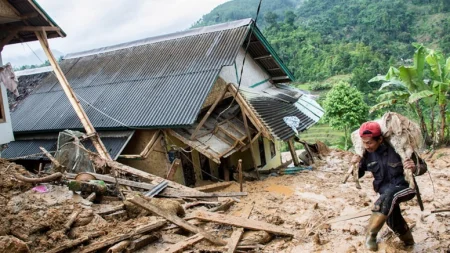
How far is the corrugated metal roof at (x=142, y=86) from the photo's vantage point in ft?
34.0

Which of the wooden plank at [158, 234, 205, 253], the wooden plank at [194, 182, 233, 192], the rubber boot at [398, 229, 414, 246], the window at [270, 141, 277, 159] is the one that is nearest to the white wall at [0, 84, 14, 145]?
the wooden plank at [194, 182, 233, 192]

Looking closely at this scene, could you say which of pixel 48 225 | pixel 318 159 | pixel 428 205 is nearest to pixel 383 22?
pixel 318 159

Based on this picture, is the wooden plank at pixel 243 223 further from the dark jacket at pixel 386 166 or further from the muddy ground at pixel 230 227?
the dark jacket at pixel 386 166

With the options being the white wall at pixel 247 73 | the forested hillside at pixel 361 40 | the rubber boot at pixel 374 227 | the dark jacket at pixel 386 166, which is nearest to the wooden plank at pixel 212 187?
the white wall at pixel 247 73

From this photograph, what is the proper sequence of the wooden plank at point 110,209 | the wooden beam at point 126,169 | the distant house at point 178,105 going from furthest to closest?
1. the distant house at point 178,105
2. the wooden beam at point 126,169
3. the wooden plank at point 110,209

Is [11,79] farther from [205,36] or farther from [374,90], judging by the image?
[374,90]

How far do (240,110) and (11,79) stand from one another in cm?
667

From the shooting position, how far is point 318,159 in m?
13.7

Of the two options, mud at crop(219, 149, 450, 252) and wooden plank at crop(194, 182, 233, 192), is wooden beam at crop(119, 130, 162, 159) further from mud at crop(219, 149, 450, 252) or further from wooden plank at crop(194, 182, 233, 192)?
mud at crop(219, 149, 450, 252)

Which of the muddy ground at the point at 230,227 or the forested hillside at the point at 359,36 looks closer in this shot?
the muddy ground at the point at 230,227

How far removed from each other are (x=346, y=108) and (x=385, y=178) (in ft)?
68.5

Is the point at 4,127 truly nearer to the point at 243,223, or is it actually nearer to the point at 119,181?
the point at 119,181

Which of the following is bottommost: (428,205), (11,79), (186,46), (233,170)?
(428,205)

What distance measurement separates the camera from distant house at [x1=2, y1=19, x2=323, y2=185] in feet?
33.0
